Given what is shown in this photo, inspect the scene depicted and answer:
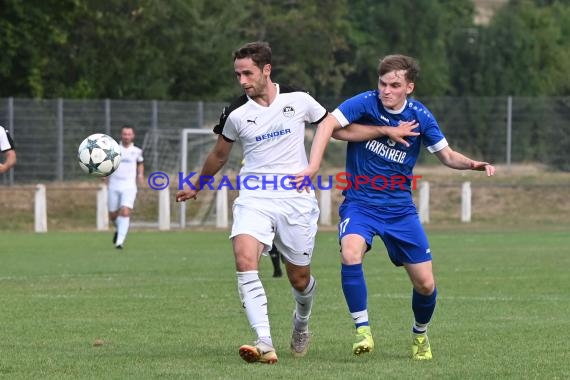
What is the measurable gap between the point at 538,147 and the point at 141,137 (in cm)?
1177

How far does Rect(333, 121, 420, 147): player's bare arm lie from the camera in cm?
923

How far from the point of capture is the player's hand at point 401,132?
30.3 feet

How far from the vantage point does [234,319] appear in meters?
11.8

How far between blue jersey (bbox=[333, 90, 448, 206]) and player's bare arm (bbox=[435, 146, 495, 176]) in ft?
0.47

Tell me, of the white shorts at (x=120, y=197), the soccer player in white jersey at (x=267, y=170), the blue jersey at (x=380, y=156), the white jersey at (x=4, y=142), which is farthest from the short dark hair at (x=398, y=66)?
the white shorts at (x=120, y=197)

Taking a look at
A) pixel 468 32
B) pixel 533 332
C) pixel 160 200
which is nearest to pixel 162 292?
pixel 533 332

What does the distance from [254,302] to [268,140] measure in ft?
3.64

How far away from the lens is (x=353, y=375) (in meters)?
8.17

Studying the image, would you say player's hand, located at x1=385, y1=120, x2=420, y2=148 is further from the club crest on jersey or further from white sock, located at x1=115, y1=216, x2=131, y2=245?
white sock, located at x1=115, y1=216, x2=131, y2=245

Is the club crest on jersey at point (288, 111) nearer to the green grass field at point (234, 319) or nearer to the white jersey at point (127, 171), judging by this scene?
the green grass field at point (234, 319)

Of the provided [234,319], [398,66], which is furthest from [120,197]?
[398,66]

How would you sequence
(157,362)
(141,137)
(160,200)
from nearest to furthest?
(157,362)
(160,200)
(141,137)

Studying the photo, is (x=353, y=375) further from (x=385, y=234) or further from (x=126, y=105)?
(x=126, y=105)

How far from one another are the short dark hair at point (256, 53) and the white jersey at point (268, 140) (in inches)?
12.2
